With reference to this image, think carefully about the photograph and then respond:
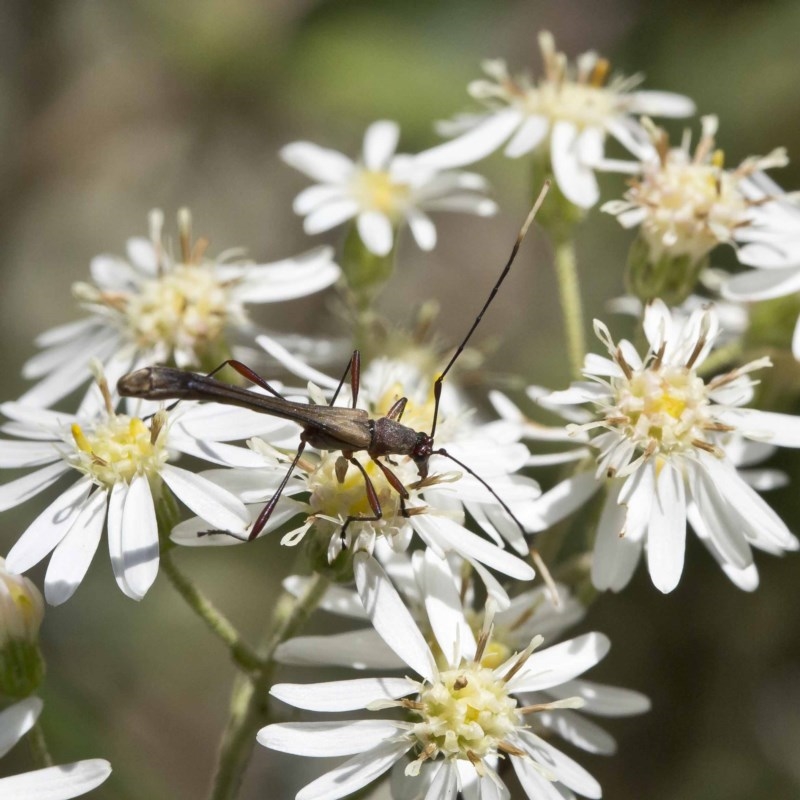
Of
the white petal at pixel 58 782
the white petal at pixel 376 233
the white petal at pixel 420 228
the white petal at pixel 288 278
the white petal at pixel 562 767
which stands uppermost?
the white petal at pixel 420 228

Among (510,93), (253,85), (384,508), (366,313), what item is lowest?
(384,508)

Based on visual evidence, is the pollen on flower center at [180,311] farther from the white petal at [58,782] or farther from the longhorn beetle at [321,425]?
the white petal at [58,782]

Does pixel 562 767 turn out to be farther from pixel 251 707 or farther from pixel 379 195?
pixel 379 195

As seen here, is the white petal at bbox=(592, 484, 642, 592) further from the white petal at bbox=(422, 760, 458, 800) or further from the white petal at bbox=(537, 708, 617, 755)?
the white petal at bbox=(422, 760, 458, 800)

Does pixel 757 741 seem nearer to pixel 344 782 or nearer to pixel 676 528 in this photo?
pixel 676 528

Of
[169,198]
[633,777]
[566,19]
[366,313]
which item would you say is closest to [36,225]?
[169,198]

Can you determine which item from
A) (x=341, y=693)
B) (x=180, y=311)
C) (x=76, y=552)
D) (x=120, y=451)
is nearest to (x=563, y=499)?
(x=341, y=693)

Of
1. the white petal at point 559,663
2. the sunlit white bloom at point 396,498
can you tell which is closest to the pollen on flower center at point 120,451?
the sunlit white bloom at point 396,498

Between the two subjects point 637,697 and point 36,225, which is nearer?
point 637,697
